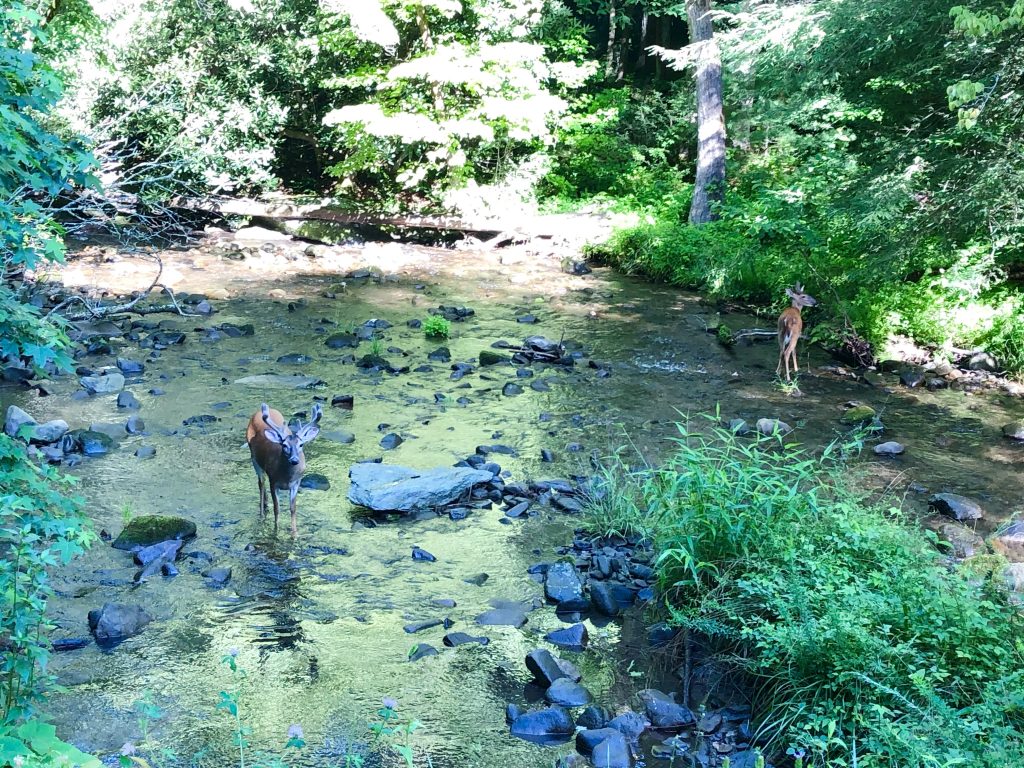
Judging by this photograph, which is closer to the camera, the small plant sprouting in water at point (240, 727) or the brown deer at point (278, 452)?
the small plant sprouting in water at point (240, 727)

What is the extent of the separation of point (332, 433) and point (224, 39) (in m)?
16.2

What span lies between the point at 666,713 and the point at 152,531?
4.09m

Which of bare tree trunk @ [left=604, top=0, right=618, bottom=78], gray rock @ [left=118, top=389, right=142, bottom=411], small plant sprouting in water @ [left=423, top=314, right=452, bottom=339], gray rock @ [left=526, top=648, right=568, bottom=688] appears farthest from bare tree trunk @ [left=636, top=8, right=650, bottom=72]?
gray rock @ [left=526, top=648, right=568, bottom=688]

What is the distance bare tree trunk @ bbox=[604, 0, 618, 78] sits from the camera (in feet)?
91.3

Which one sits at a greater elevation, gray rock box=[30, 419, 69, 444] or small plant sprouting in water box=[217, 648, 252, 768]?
small plant sprouting in water box=[217, 648, 252, 768]

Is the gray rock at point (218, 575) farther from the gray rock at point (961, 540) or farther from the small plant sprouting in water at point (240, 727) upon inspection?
the gray rock at point (961, 540)

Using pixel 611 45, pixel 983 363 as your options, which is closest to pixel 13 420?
pixel 983 363

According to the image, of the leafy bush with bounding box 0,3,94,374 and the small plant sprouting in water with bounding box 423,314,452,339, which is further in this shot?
the small plant sprouting in water with bounding box 423,314,452,339

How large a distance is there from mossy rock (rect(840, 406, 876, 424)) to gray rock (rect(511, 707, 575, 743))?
655 centimetres

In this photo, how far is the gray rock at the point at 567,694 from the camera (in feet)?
17.1

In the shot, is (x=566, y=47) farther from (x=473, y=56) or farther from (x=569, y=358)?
(x=569, y=358)

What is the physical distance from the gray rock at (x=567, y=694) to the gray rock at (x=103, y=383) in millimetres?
Answer: 7600

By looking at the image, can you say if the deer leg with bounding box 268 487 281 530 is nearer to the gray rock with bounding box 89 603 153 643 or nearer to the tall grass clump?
the gray rock with bounding box 89 603 153 643

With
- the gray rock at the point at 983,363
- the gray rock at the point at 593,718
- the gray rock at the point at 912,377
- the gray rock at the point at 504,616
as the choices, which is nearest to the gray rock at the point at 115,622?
the gray rock at the point at 504,616
